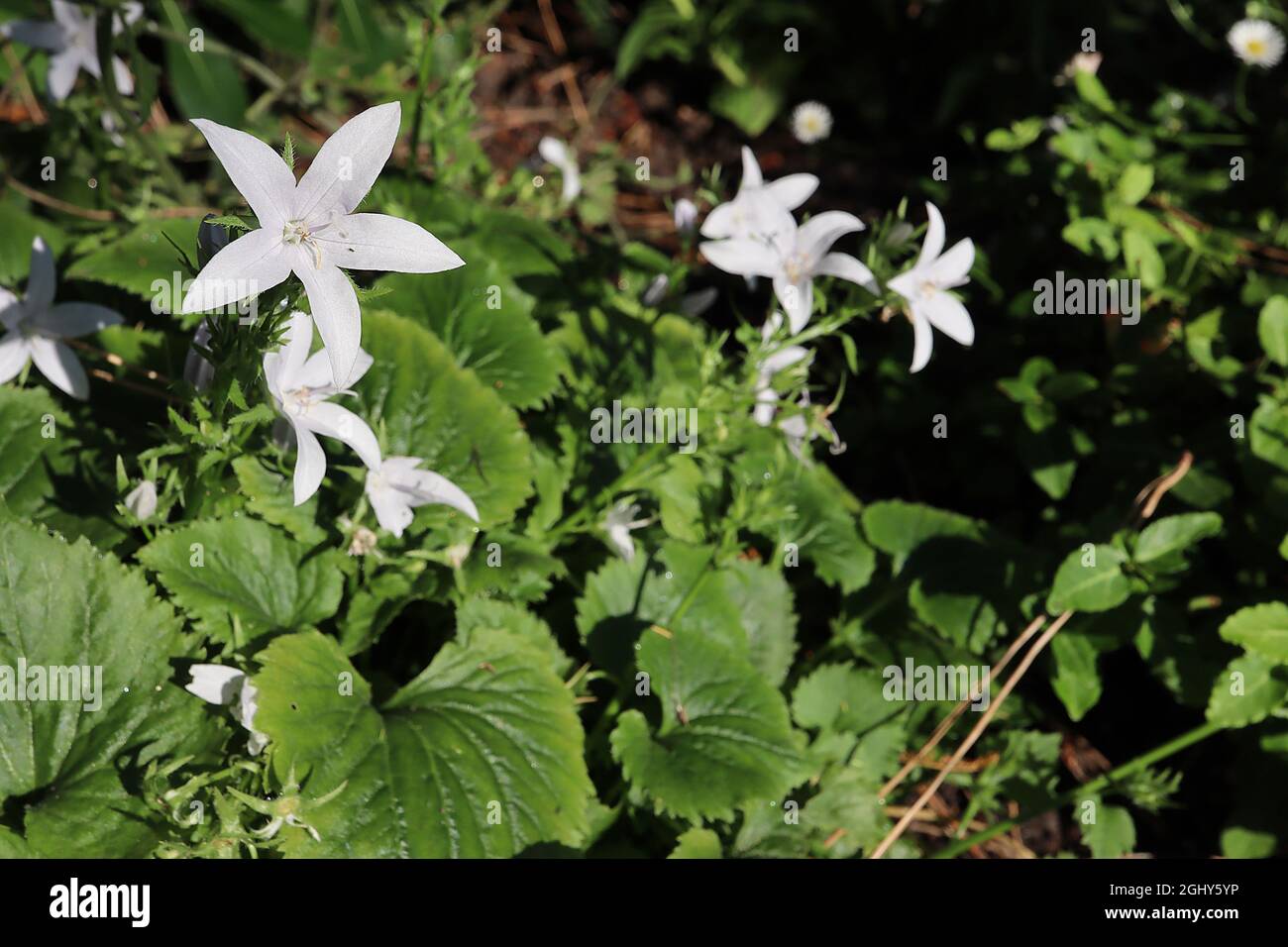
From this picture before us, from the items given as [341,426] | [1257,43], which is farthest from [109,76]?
[1257,43]

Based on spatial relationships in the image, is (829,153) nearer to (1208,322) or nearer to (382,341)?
(1208,322)

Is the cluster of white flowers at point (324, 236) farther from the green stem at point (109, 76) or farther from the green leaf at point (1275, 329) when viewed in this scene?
the green leaf at point (1275, 329)

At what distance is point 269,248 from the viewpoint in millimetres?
1484

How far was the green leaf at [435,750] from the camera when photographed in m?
2.04

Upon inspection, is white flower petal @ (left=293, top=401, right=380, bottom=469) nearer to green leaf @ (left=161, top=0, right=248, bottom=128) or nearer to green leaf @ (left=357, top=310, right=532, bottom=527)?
green leaf @ (left=357, top=310, right=532, bottom=527)

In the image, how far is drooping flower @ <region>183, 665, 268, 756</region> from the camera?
81.7 inches

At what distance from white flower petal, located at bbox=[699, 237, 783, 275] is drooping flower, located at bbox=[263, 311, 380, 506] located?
2.62ft

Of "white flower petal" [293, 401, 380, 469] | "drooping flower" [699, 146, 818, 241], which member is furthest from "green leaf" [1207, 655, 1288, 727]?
"white flower petal" [293, 401, 380, 469]

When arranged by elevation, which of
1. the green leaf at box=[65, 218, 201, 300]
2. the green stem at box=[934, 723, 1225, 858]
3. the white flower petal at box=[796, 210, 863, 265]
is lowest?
the green stem at box=[934, 723, 1225, 858]

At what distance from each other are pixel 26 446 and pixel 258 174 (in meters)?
1.31

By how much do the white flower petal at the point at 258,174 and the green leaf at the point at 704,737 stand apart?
54.8 inches

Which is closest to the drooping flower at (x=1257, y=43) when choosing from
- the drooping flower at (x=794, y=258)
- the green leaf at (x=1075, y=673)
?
the green leaf at (x=1075, y=673)
